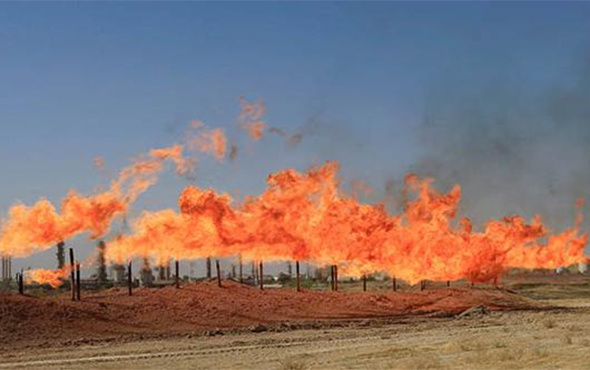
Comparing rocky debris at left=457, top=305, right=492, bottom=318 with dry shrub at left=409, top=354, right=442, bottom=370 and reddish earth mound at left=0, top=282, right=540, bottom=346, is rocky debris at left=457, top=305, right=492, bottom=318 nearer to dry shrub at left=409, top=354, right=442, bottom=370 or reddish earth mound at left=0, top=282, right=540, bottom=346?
reddish earth mound at left=0, top=282, right=540, bottom=346

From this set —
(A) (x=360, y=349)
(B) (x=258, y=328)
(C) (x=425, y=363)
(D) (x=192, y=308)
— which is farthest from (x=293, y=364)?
(D) (x=192, y=308)

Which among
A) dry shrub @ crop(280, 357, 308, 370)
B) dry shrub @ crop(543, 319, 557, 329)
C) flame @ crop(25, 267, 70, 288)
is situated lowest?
dry shrub @ crop(543, 319, 557, 329)

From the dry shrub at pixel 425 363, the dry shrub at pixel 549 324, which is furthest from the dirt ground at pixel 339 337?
the dry shrub at pixel 549 324

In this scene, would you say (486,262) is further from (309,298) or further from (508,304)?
(309,298)

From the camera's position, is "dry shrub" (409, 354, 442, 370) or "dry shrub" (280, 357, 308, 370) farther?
"dry shrub" (280, 357, 308, 370)

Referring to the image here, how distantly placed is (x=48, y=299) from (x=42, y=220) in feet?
21.4

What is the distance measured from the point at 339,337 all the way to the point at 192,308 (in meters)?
12.1

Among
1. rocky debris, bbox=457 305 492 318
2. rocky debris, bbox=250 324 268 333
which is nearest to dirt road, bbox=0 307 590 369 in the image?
rocky debris, bbox=250 324 268 333

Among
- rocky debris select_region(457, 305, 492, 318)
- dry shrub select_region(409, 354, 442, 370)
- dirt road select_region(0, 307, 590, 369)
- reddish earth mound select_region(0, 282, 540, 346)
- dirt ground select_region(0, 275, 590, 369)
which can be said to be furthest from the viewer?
rocky debris select_region(457, 305, 492, 318)

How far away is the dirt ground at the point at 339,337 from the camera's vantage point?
30.1m

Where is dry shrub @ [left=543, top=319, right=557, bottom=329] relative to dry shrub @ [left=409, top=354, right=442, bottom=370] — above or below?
below

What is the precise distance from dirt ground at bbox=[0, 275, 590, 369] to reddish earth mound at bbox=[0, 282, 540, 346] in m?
0.13

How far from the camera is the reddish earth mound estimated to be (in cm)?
4375

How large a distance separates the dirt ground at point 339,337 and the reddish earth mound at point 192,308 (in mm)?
130
